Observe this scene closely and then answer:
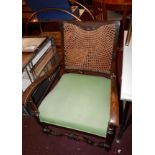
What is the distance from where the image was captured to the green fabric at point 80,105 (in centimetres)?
105

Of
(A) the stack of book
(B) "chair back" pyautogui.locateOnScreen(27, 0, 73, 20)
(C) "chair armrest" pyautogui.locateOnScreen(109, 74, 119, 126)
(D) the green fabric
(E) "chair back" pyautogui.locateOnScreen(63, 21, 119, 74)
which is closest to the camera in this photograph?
(C) "chair armrest" pyautogui.locateOnScreen(109, 74, 119, 126)

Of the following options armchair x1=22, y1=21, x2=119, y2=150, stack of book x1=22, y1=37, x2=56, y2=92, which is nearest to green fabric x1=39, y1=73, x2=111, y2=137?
armchair x1=22, y1=21, x2=119, y2=150

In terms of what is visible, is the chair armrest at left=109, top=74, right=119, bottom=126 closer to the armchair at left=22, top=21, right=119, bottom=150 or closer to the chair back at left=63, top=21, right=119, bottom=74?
the armchair at left=22, top=21, right=119, bottom=150

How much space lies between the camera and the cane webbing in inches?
48.2

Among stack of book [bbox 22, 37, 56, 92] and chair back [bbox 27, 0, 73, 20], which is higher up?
chair back [bbox 27, 0, 73, 20]

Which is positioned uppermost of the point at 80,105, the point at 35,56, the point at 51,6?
the point at 51,6

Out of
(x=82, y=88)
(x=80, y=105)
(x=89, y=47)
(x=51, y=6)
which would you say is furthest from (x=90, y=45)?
(x=51, y=6)

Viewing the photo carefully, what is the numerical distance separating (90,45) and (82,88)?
0.30 metres

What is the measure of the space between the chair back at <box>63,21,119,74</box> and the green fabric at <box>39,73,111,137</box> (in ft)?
0.34

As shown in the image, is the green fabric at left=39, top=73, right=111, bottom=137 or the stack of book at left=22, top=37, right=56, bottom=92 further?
the stack of book at left=22, top=37, right=56, bottom=92

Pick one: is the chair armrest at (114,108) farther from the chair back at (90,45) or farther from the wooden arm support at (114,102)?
the chair back at (90,45)

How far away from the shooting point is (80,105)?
3.74 ft

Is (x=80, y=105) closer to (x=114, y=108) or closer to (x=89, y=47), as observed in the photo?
(x=114, y=108)
